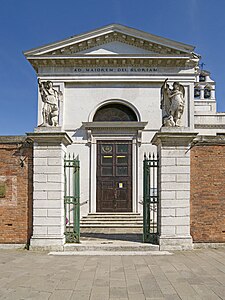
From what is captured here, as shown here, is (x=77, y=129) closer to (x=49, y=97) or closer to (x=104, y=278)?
(x=49, y=97)

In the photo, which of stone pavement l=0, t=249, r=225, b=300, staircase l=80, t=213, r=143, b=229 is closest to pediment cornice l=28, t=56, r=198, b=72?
staircase l=80, t=213, r=143, b=229

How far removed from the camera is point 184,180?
8.80m

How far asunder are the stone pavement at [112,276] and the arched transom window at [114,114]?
29.0ft

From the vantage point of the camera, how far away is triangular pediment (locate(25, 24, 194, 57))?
51.0 feet

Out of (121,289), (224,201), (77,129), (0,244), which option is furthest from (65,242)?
(77,129)

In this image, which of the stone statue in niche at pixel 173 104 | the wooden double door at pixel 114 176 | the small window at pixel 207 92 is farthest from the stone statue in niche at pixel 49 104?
the small window at pixel 207 92

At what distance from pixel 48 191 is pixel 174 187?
3491 mm

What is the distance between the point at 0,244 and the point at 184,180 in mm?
5448

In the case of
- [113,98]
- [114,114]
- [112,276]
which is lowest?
[112,276]

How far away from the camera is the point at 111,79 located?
15.7 metres

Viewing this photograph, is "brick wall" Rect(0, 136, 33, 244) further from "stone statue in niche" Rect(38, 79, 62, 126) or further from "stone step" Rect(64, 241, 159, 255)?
"stone step" Rect(64, 241, 159, 255)

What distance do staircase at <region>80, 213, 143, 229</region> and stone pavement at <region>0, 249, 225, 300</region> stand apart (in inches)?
214

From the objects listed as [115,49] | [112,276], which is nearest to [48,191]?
[112,276]

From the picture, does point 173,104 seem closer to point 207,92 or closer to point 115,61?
point 115,61
